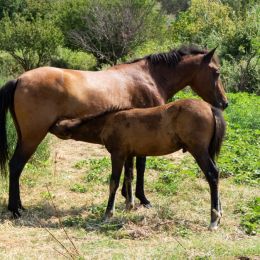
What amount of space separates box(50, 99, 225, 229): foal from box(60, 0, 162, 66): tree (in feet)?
57.0

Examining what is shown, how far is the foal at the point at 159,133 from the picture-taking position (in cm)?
543

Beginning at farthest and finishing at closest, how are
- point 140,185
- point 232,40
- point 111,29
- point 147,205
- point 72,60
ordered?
point 72,60 < point 111,29 < point 232,40 < point 140,185 < point 147,205

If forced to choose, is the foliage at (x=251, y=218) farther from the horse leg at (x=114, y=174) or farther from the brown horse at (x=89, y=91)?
the horse leg at (x=114, y=174)

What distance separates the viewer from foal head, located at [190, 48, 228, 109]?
6.88 metres

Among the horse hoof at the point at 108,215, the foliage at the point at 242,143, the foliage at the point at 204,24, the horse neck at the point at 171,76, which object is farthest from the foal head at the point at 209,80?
the foliage at the point at 204,24

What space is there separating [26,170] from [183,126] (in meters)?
3.14

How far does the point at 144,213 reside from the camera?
591cm

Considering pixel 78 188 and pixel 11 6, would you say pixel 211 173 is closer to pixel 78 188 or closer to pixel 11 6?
pixel 78 188

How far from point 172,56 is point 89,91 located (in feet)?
4.88

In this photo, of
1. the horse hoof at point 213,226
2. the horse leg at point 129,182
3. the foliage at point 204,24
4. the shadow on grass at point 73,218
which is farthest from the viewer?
the foliage at point 204,24

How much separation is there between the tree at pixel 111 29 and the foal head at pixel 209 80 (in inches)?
638

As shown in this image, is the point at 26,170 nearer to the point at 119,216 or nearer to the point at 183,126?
the point at 119,216

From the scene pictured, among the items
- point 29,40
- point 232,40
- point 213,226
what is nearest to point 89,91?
point 213,226

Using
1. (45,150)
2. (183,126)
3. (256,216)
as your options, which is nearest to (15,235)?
(183,126)
